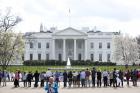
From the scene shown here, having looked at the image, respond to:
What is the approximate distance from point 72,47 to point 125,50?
1981 cm

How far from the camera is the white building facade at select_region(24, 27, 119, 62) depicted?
12238cm

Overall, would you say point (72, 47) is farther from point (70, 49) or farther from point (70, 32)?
point (70, 32)

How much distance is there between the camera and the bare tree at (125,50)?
350ft

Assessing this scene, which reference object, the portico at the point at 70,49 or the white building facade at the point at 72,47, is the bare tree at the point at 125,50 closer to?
the white building facade at the point at 72,47

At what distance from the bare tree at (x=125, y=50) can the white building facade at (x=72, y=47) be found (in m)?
12.3

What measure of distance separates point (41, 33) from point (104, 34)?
1704cm

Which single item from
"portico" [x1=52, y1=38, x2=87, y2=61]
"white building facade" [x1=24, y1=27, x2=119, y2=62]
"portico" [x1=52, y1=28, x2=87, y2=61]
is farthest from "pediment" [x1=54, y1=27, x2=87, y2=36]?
"portico" [x1=52, y1=38, x2=87, y2=61]

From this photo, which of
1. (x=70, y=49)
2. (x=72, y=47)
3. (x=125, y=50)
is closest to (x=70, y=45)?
(x=72, y=47)

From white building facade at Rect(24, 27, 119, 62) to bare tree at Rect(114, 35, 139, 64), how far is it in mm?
12338

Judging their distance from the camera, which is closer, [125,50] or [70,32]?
[125,50]

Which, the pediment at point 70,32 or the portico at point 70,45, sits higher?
the pediment at point 70,32

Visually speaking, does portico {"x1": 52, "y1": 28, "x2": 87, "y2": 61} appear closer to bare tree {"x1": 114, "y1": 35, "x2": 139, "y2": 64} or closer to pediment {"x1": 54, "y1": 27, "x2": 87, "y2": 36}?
pediment {"x1": 54, "y1": 27, "x2": 87, "y2": 36}

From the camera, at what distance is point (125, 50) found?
108375 mm

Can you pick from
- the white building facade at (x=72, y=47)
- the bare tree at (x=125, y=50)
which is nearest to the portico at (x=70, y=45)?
the white building facade at (x=72, y=47)
